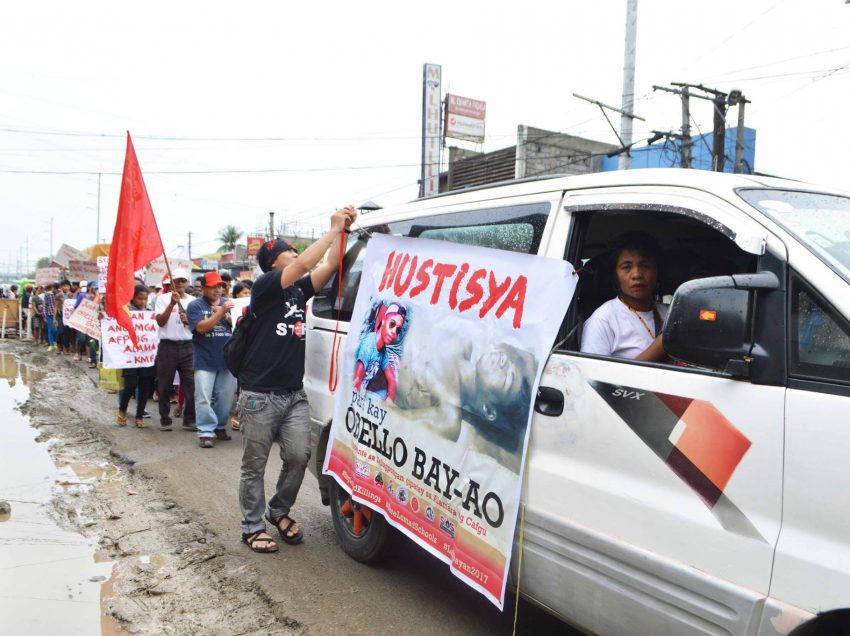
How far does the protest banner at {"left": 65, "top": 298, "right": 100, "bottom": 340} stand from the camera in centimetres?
1120

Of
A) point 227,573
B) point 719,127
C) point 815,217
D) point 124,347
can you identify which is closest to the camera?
point 815,217

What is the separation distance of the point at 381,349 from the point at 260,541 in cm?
173

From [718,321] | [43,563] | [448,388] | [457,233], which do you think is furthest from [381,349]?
[43,563]

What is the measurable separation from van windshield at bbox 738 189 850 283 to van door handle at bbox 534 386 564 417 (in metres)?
0.97

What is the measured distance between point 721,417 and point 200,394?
6446 millimetres

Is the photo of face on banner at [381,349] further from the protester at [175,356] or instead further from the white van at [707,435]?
the protester at [175,356]

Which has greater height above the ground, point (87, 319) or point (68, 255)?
point (68, 255)

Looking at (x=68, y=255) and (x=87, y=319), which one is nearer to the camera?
(x=87, y=319)

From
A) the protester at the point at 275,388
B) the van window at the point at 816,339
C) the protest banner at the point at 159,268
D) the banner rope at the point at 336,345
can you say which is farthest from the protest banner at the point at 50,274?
the van window at the point at 816,339

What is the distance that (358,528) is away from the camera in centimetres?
418

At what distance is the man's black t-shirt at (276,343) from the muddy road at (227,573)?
1112 mm

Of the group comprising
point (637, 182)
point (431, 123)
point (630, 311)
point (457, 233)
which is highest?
point (431, 123)

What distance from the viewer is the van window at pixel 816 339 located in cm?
193

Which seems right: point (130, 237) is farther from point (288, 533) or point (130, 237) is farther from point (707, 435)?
point (707, 435)
